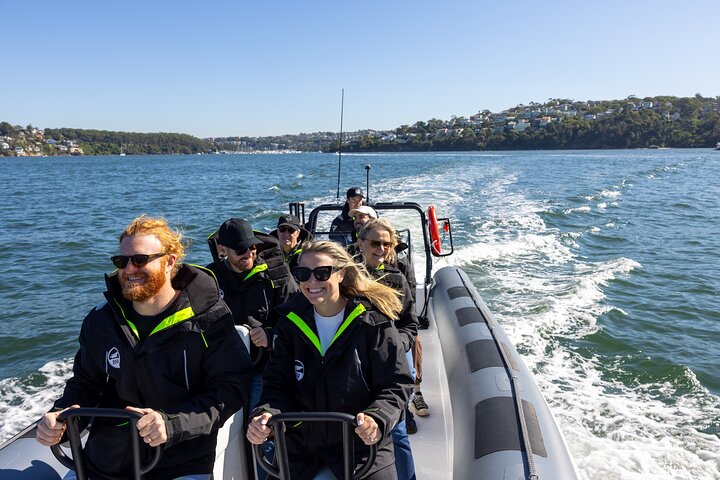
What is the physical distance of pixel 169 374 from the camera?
2.05 metres

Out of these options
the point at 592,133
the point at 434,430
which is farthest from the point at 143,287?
the point at 592,133

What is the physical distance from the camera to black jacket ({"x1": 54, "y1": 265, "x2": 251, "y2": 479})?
201 centimetres

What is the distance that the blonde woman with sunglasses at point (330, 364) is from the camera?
6.79 feet

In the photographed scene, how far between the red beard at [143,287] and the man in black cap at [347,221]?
10.4ft

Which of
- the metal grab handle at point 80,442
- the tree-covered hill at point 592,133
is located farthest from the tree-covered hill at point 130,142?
the metal grab handle at point 80,442

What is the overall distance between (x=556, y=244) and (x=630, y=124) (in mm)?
79499

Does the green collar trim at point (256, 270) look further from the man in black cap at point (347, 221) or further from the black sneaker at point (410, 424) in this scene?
the man in black cap at point (347, 221)

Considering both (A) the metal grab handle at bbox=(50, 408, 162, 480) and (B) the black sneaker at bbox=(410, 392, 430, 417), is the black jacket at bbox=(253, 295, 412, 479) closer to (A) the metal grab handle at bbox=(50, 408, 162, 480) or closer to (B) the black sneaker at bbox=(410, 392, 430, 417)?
(A) the metal grab handle at bbox=(50, 408, 162, 480)

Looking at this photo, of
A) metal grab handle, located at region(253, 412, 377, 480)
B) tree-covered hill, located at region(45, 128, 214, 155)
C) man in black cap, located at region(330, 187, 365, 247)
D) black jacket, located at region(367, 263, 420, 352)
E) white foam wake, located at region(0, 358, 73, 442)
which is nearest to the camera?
metal grab handle, located at region(253, 412, 377, 480)

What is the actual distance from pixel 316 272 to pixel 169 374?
708 millimetres

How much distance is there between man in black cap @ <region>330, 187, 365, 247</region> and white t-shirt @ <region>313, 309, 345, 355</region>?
300 centimetres

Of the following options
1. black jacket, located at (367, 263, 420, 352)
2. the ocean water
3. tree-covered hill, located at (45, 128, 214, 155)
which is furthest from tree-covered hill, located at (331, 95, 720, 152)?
black jacket, located at (367, 263, 420, 352)

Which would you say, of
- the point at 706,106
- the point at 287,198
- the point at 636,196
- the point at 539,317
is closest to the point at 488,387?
the point at 539,317

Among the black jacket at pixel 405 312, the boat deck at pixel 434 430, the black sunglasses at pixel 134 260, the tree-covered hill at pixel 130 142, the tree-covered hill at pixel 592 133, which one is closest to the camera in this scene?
the black sunglasses at pixel 134 260
